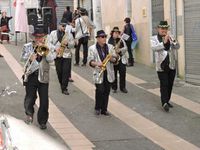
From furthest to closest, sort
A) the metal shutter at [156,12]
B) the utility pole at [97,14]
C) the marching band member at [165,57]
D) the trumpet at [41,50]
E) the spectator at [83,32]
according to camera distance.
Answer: the utility pole at [97,14], the spectator at [83,32], the metal shutter at [156,12], the marching band member at [165,57], the trumpet at [41,50]

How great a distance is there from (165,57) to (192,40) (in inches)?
139

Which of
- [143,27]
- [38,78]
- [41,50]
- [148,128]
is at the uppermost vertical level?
[143,27]

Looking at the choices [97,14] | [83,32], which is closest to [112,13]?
[97,14]

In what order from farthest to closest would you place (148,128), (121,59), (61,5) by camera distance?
(61,5) < (121,59) < (148,128)

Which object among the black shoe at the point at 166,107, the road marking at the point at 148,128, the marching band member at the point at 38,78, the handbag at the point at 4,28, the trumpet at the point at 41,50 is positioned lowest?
the road marking at the point at 148,128

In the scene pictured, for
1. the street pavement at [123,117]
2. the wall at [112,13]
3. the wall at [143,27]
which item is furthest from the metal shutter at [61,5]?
the street pavement at [123,117]

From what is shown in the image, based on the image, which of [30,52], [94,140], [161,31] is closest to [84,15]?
[161,31]

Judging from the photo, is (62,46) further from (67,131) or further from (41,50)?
(67,131)

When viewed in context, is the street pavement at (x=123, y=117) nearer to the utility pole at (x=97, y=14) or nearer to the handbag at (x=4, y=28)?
the utility pole at (x=97, y=14)

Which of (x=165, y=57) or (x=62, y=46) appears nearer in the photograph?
(x=165, y=57)

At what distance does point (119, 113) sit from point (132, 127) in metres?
1.13

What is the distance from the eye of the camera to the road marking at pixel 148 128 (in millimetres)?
8070

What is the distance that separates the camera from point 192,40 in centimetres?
1354

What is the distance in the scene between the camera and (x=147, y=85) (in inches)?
527
